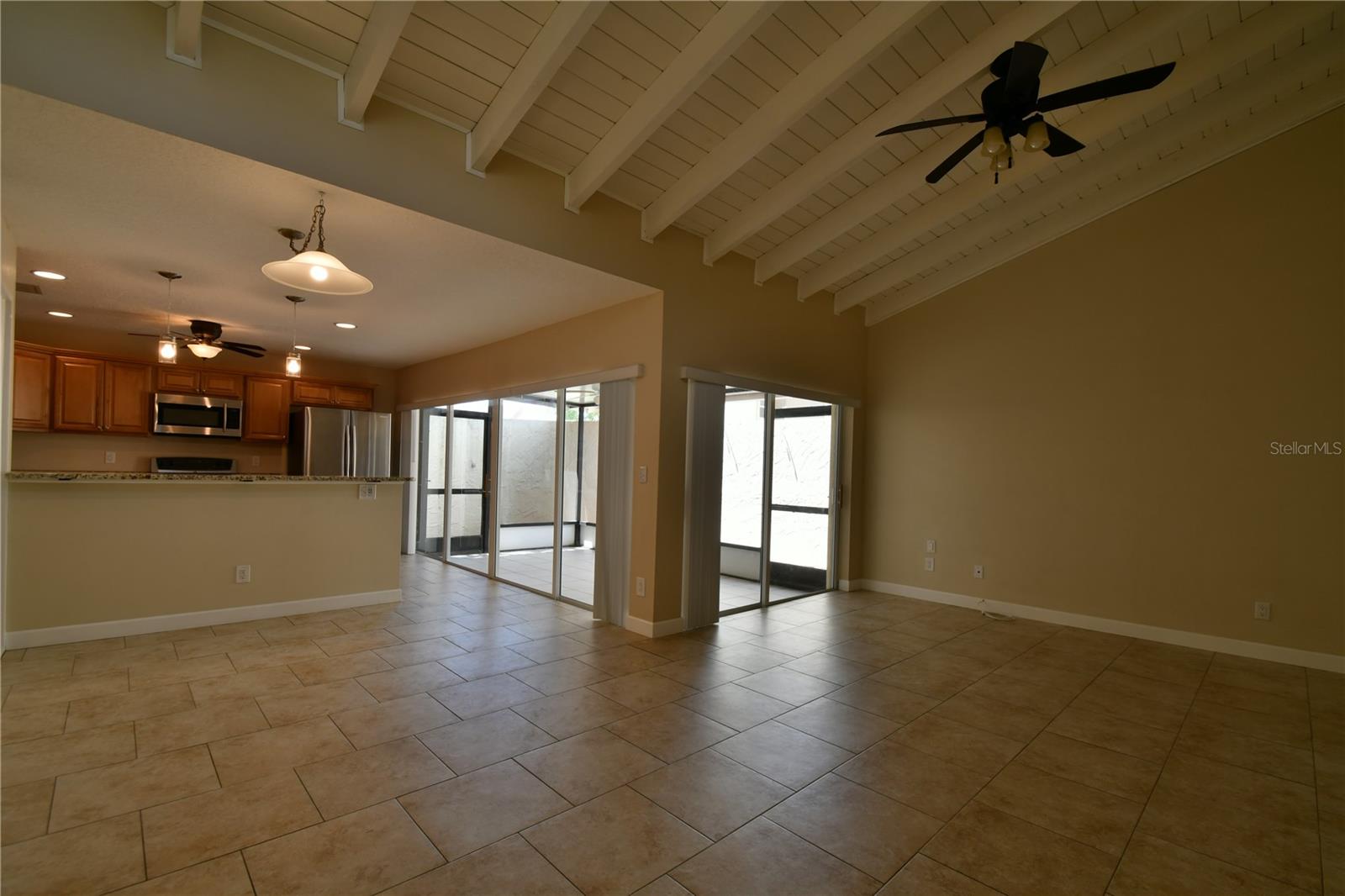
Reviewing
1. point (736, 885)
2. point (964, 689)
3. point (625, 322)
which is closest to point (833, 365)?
point (625, 322)

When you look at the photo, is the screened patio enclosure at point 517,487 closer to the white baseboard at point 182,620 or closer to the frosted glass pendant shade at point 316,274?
the white baseboard at point 182,620

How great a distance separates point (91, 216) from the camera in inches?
136

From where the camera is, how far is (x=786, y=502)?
21.7 ft

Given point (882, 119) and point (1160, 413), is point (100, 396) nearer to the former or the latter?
point (882, 119)

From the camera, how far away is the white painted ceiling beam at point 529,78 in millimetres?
2713

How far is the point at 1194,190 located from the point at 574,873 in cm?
623

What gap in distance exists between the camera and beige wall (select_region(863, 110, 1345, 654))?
4.27 meters

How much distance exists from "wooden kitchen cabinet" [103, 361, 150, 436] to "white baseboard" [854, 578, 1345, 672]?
A: 831 cm

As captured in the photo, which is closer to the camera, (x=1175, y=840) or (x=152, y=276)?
(x=1175, y=840)

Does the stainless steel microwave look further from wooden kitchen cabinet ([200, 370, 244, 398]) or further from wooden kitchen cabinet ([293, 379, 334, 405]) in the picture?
wooden kitchen cabinet ([293, 379, 334, 405])

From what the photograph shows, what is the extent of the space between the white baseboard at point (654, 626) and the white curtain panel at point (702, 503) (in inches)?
4.3

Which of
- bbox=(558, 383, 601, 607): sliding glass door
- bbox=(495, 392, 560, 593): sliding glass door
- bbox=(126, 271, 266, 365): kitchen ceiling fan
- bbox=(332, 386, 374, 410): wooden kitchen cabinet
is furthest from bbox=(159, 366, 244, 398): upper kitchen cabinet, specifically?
bbox=(558, 383, 601, 607): sliding glass door

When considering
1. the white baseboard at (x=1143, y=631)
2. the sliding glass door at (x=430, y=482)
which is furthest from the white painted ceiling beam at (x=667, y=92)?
the white baseboard at (x=1143, y=631)

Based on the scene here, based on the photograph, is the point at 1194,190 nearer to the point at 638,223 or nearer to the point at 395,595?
the point at 638,223
